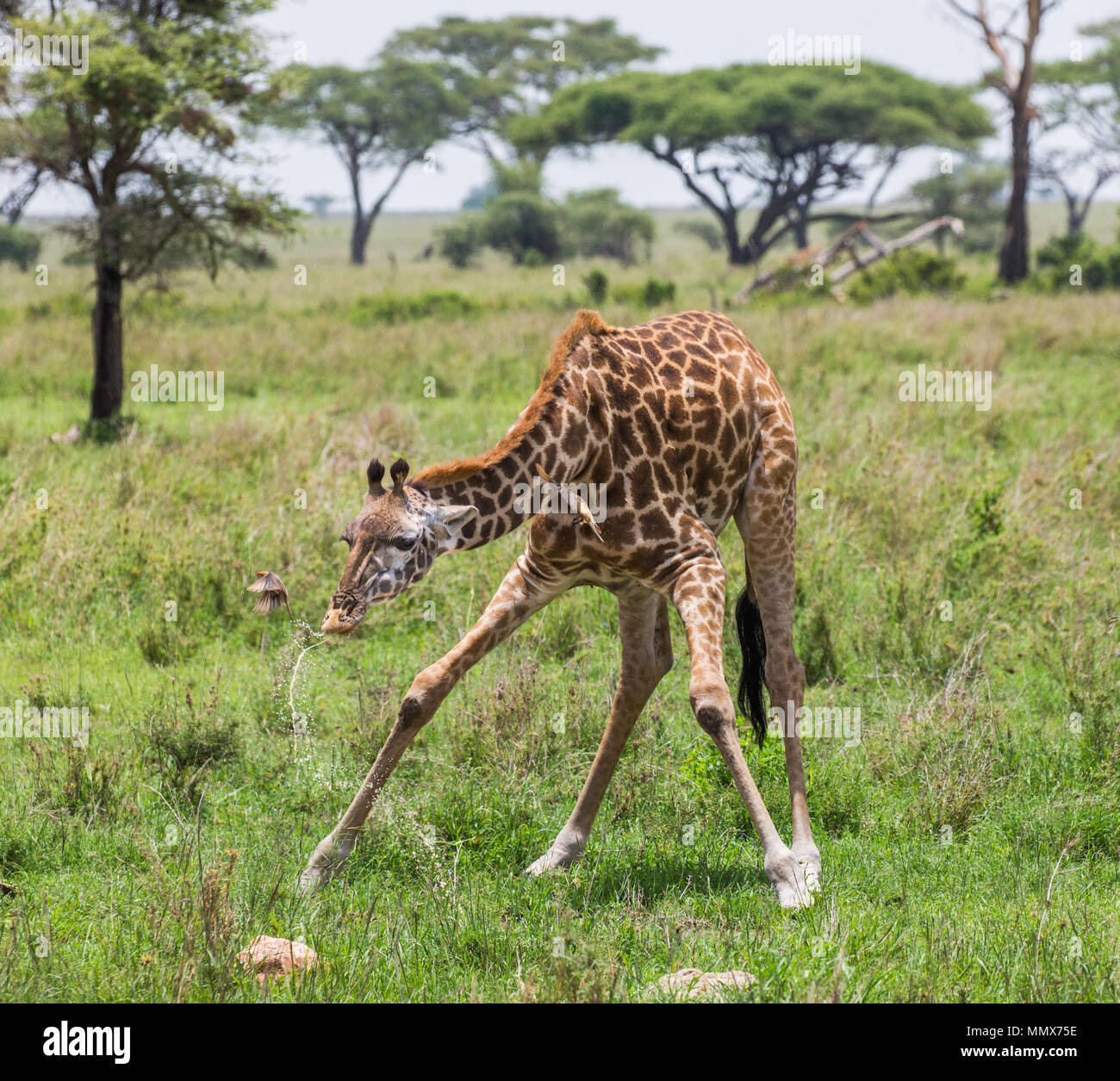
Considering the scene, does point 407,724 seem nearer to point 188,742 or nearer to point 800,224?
point 188,742

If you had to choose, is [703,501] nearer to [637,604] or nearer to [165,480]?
[637,604]

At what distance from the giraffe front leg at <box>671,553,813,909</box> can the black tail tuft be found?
0.94 metres

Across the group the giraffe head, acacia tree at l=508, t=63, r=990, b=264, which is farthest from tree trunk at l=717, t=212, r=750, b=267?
the giraffe head

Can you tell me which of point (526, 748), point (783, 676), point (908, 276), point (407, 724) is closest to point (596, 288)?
point (908, 276)

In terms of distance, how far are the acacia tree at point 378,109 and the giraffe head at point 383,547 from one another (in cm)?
4029

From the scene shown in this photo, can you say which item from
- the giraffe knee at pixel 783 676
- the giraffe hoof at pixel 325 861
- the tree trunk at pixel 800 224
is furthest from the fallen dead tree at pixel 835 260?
the giraffe hoof at pixel 325 861

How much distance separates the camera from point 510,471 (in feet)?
13.1

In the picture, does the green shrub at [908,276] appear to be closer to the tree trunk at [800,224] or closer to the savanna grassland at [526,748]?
the savanna grassland at [526,748]

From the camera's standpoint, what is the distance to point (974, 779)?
487 cm

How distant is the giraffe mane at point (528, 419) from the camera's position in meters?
3.87

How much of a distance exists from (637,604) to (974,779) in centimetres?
151

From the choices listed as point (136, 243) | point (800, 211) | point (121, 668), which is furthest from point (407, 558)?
point (800, 211)

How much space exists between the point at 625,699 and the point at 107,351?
30.1 feet

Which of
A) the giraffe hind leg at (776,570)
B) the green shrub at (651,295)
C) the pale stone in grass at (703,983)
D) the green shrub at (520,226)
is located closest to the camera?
the pale stone in grass at (703,983)
